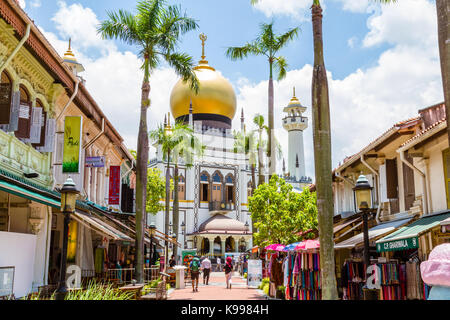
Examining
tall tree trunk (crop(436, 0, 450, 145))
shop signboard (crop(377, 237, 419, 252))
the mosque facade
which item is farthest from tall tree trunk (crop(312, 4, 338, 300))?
the mosque facade

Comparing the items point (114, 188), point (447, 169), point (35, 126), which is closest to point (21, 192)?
point (35, 126)

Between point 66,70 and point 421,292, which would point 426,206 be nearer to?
point 421,292

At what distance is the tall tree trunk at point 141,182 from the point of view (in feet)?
54.4

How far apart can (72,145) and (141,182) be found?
8.53ft

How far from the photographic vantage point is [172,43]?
17.9 m

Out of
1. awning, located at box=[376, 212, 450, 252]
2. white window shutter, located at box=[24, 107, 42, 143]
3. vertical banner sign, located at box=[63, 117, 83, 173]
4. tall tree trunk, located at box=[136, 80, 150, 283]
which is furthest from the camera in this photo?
tall tree trunk, located at box=[136, 80, 150, 283]

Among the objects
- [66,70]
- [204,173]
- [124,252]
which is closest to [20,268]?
[66,70]

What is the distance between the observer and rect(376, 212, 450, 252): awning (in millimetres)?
11039

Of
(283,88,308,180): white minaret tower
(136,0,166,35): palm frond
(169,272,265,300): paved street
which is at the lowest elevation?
(169,272,265,300): paved street

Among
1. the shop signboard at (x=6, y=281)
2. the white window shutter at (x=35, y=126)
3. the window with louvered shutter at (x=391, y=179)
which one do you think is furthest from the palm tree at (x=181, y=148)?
the shop signboard at (x=6, y=281)

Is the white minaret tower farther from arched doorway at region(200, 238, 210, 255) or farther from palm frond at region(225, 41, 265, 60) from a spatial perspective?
palm frond at region(225, 41, 265, 60)

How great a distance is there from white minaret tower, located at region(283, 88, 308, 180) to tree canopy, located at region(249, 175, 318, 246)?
44048 mm
